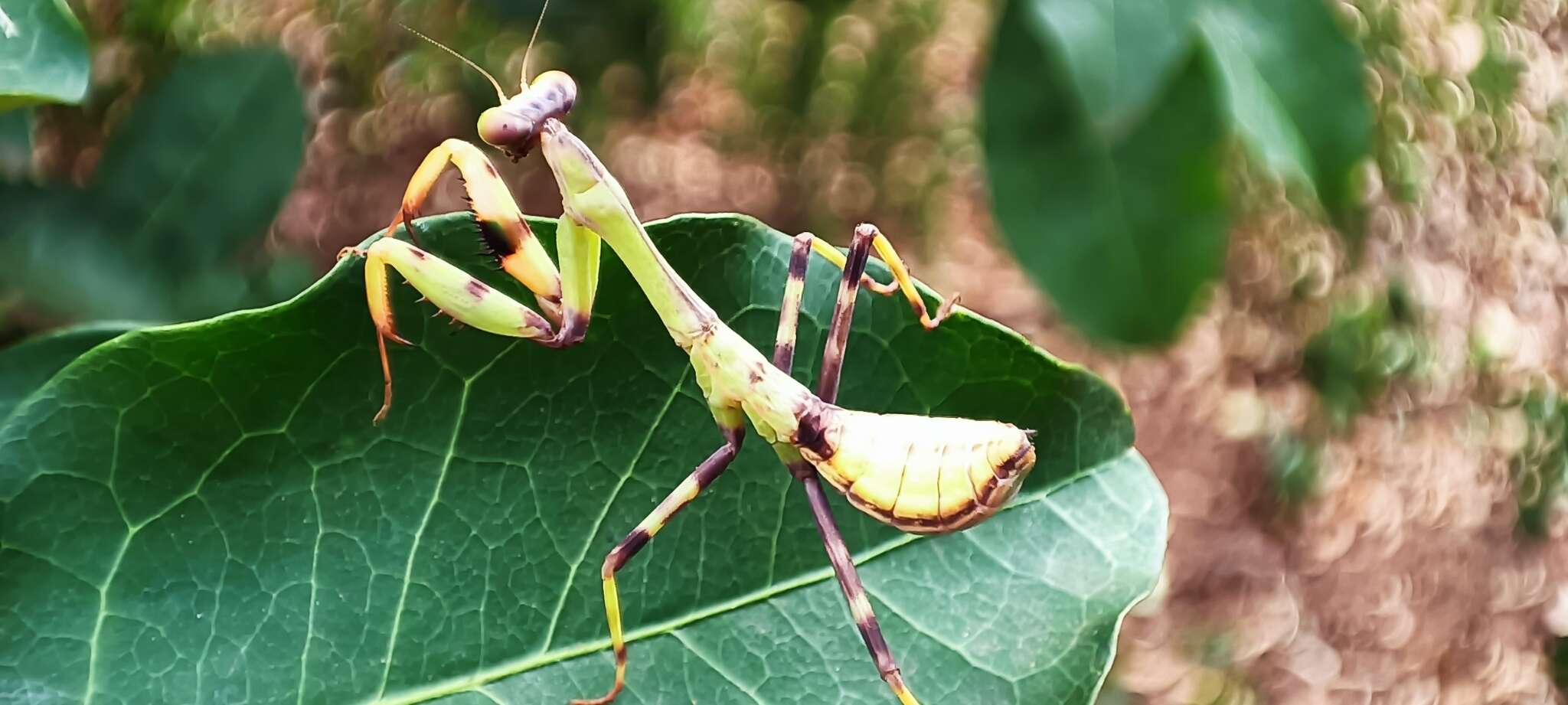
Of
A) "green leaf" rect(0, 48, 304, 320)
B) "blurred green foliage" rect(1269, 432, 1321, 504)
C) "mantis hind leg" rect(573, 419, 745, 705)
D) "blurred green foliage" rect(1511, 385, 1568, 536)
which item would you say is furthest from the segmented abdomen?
"blurred green foliage" rect(1511, 385, 1568, 536)

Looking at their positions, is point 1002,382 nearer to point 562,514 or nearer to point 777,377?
point 777,377

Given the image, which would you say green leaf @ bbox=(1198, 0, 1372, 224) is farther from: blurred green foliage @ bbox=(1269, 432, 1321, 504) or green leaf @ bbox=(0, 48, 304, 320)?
green leaf @ bbox=(0, 48, 304, 320)

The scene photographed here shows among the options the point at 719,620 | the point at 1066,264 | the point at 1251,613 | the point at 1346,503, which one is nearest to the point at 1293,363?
the point at 1346,503

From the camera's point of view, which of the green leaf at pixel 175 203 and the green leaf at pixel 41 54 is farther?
the green leaf at pixel 175 203

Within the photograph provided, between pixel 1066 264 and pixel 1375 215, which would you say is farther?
pixel 1375 215

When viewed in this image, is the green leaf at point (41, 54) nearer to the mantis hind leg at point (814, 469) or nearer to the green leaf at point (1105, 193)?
the mantis hind leg at point (814, 469)

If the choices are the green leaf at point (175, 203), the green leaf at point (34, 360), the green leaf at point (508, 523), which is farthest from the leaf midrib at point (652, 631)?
the green leaf at point (175, 203)
